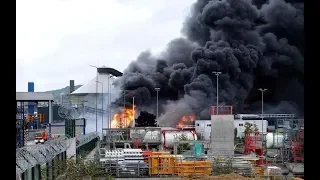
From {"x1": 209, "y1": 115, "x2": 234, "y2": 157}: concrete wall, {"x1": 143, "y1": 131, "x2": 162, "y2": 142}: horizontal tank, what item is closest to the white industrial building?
{"x1": 143, "y1": 131, "x2": 162, "y2": 142}: horizontal tank

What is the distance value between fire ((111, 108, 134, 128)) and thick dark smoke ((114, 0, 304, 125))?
228 centimetres

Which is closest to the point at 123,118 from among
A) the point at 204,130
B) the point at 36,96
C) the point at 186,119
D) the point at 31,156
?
the point at 186,119

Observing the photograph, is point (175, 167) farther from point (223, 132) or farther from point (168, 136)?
point (168, 136)

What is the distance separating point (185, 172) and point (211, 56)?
2764cm

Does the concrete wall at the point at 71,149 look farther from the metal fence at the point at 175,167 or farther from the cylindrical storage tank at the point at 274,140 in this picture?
the cylindrical storage tank at the point at 274,140

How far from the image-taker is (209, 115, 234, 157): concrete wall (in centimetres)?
1662

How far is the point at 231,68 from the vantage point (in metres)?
39.7

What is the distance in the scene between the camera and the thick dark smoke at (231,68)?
39438 millimetres

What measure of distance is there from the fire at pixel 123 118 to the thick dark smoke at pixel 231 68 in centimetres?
228

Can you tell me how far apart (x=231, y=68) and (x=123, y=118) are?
1163 centimetres

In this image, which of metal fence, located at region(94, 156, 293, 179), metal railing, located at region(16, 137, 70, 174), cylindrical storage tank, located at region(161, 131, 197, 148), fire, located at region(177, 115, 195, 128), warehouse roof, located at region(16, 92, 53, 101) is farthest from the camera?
fire, located at region(177, 115, 195, 128)

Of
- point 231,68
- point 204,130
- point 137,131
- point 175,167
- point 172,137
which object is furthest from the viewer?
point 231,68

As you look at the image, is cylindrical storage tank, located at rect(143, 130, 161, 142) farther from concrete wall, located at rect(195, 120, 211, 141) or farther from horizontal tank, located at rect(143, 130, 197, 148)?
concrete wall, located at rect(195, 120, 211, 141)

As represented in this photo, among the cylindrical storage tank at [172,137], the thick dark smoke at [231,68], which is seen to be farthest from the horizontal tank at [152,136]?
the thick dark smoke at [231,68]
